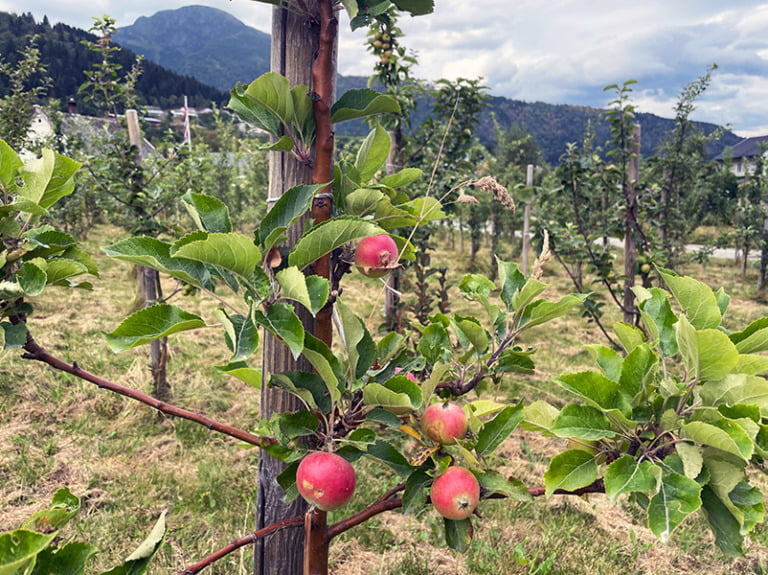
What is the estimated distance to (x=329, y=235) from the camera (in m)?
0.68

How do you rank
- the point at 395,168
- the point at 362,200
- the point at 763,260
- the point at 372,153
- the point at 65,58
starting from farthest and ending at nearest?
the point at 65,58
the point at 763,260
the point at 395,168
the point at 372,153
the point at 362,200

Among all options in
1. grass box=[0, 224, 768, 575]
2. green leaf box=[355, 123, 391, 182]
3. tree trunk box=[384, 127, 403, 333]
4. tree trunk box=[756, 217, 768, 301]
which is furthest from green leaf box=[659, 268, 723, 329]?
tree trunk box=[756, 217, 768, 301]

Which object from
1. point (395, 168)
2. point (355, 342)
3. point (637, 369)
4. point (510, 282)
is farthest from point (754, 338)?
point (395, 168)

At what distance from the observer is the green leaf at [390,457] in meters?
0.86

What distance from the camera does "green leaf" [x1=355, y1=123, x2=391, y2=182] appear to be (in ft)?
3.00

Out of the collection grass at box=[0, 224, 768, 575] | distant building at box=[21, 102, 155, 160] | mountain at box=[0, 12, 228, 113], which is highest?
mountain at box=[0, 12, 228, 113]

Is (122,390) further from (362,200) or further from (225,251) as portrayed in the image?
(362,200)

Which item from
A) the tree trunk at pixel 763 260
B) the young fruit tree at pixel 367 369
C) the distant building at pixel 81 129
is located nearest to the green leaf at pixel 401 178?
the young fruit tree at pixel 367 369

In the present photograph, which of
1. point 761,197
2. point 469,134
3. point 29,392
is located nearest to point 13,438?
point 29,392

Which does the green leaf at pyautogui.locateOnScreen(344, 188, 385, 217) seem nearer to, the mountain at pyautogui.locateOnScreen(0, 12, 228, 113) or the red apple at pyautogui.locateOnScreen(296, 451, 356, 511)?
the red apple at pyautogui.locateOnScreen(296, 451, 356, 511)

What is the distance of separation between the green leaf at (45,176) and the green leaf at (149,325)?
320 millimetres

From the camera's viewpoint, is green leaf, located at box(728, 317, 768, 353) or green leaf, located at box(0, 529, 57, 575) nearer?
green leaf, located at box(0, 529, 57, 575)

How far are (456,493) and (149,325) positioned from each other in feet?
1.86

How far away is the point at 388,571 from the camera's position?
2.31 metres
